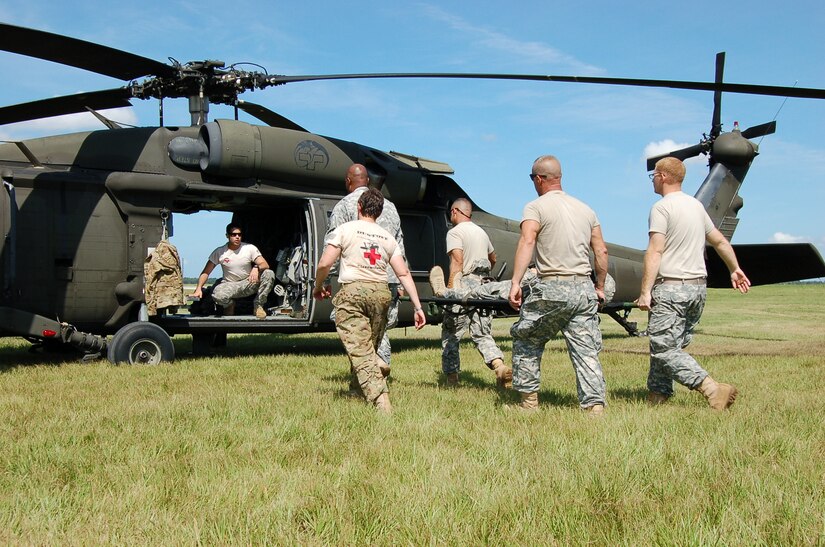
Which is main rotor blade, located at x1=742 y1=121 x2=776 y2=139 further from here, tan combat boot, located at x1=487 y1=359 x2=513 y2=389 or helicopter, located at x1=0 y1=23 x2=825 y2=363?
tan combat boot, located at x1=487 y1=359 x2=513 y2=389

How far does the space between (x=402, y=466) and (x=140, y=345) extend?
542 centimetres

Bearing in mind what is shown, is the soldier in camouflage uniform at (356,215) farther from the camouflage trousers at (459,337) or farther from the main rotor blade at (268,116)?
the main rotor blade at (268,116)

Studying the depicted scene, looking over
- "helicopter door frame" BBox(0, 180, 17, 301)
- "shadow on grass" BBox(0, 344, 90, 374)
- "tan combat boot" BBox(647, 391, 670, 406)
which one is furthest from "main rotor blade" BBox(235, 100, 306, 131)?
"tan combat boot" BBox(647, 391, 670, 406)

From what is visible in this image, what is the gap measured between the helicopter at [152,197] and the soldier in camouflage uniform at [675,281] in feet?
3.63

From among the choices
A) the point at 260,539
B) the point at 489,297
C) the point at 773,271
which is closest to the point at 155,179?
the point at 489,297

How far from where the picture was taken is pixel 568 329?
17.7 ft

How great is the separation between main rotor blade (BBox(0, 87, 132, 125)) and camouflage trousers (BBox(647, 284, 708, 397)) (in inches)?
259

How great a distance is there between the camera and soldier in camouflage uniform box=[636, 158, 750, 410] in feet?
18.0

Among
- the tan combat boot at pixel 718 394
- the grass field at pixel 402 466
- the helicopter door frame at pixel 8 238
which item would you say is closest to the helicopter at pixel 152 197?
the helicopter door frame at pixel 8 238

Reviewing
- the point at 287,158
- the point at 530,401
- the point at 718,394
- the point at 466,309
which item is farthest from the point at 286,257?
the point at 718,394

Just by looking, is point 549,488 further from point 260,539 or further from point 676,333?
point 676,333

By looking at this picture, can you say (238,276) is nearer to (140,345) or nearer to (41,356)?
(140,345)

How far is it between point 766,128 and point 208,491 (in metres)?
10.1

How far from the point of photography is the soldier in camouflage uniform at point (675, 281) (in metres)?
5.48
